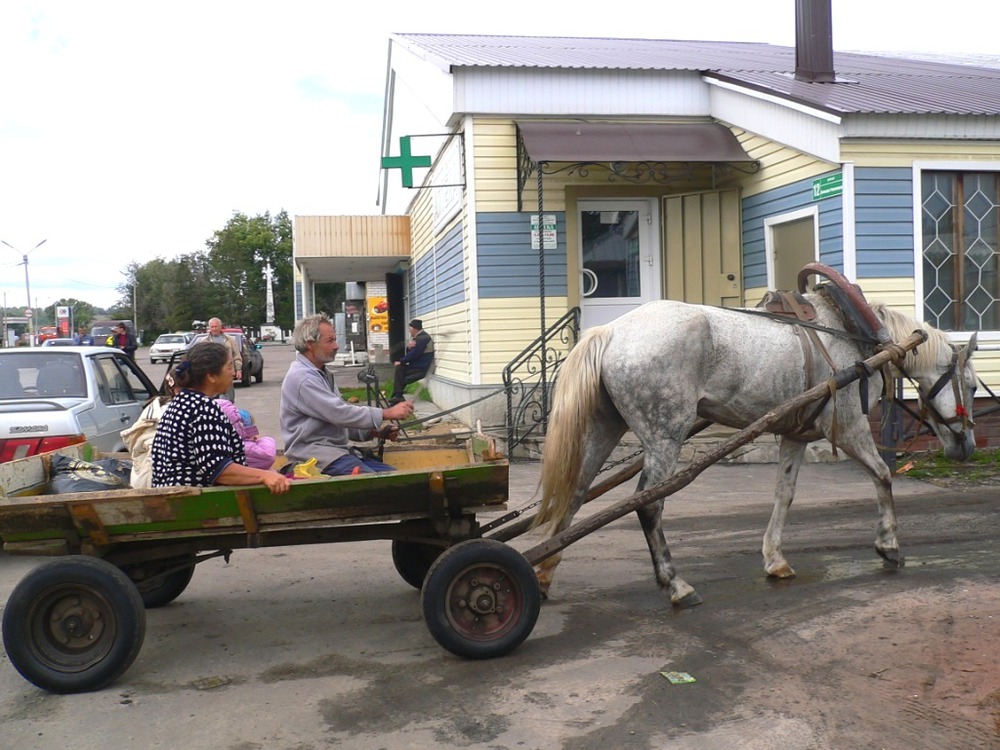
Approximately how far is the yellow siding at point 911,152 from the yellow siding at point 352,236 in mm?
12194

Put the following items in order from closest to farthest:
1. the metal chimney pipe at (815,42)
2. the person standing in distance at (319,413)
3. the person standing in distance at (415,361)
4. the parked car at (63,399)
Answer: the person standing in distance at (319,413)
the parked car at (63,399)
the metal chimney pipe at (815,42)
the person standing in distance at (415,361)

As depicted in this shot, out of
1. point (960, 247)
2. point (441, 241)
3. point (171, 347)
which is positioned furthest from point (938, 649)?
point (171, 347)

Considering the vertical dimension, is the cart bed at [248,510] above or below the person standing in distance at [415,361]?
below

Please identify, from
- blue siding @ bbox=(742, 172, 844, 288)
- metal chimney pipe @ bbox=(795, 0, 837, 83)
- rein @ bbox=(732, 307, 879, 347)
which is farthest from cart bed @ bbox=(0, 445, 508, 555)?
metal chimney pipe @ bbox=(795, 0, 837, 83)

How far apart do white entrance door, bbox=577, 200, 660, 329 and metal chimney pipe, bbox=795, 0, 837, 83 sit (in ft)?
9.21

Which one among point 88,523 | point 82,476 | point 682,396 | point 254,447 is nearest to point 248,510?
point 88,523

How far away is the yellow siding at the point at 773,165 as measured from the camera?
11.3 metres

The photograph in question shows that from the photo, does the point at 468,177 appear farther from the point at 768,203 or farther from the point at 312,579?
the point at 312,579

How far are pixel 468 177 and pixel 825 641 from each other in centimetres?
903

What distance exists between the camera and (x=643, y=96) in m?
13.1

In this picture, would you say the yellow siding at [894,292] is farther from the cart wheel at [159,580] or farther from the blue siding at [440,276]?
the cart wheel at [159,580]

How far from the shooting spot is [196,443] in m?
4.83

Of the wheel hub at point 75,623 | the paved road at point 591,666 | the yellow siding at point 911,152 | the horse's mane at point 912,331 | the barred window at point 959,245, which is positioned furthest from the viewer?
the barred window at point 959,245

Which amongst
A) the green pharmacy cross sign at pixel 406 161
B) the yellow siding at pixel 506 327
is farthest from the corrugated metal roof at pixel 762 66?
the yellow siding at pixel 506 327
